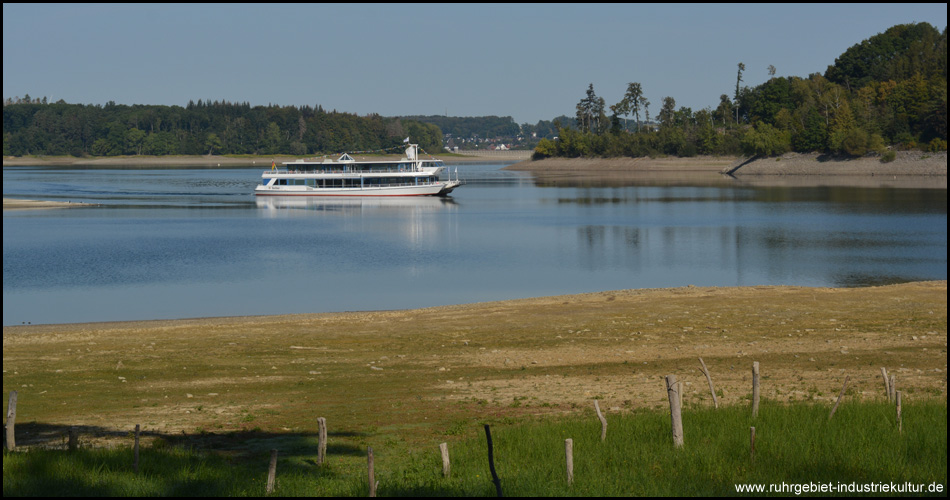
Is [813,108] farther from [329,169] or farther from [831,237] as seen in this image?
[831,237]

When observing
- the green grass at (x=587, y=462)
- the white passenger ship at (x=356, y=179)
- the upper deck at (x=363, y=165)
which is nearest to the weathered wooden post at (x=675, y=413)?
the green grass at (x=587, y=462)

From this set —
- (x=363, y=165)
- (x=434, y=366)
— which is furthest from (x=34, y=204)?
(x=434, y=366)

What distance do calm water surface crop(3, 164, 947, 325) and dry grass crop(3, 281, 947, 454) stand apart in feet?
25.8

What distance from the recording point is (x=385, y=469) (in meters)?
14.4

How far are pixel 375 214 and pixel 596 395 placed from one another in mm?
82143

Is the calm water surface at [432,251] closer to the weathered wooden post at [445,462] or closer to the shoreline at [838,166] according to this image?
the weathered wooden post at [445,462]

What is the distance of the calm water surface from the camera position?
43.1 meters

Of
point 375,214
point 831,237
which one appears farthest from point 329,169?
point 831,237

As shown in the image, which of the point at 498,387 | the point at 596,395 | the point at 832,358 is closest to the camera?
the point at 596,395

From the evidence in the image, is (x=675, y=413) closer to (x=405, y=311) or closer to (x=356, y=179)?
(x=405, y=311)

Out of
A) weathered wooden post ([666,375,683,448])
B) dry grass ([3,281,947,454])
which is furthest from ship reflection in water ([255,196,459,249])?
weathered wooden post ([666,375,683,448])

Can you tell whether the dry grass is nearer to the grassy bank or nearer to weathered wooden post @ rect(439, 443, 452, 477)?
the grassy bank

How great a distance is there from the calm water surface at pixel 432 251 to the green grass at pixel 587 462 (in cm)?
2430

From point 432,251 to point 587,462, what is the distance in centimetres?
4906
